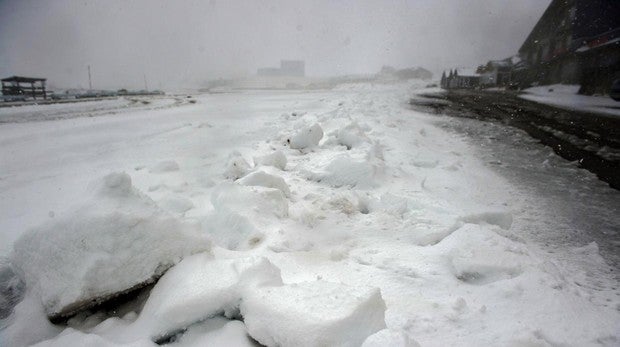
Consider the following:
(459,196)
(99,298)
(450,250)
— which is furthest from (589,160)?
(99,298)

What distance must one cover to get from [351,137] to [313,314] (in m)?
4.85

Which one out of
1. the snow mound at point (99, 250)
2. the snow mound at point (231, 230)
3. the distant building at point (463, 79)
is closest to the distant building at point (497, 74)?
the distant building at point (463, 79)

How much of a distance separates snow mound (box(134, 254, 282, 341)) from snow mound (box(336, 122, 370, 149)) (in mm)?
4252

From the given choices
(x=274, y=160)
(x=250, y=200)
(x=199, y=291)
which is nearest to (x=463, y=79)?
(x=274, y=160)

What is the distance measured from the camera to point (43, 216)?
11.8ft

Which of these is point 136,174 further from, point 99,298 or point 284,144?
point 99,298

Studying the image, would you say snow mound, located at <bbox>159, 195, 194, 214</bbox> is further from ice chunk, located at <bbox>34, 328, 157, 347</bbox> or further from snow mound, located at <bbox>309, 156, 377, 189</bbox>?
ice chunk, located at <bbox>34, 328, 157, 347</bbox>

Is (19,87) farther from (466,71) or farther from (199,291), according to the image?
(466,71)

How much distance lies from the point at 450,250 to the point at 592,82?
2449 cm

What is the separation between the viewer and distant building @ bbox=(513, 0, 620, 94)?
19570 millimetres

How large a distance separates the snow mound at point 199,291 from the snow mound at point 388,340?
694 millimetres

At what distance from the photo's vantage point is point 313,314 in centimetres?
160

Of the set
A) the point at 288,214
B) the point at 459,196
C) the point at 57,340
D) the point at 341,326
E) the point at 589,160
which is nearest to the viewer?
the point at 341,326

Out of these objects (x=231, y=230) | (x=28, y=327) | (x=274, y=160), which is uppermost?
(x=274, y=160)
